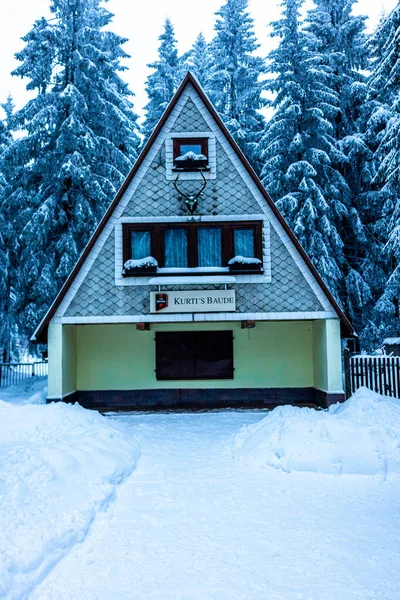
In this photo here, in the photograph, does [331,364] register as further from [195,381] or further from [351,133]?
[351,133]

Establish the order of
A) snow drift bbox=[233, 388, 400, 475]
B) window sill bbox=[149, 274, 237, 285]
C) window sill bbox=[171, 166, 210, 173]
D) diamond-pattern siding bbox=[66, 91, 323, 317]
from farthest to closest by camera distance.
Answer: window sill bbox=[171, 166, 210, 173] < diamond-pattern siding bbox=[66, 91, 323, 317] < window sill bbox=[149, 274, 237, 285] < snow drift bbox=[233, 388, 400, 475]

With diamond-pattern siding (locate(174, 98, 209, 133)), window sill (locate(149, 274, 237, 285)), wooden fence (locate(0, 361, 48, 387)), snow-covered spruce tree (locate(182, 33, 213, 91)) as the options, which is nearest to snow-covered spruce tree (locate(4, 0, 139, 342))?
wooden fence (locate(0, 361, 48, 387))

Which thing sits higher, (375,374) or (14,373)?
(375,374)

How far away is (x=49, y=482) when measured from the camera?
16.5 feet

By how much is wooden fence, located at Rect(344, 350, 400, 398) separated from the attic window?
6.97 metres

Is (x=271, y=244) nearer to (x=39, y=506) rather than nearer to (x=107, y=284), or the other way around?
(x=107, y=284)

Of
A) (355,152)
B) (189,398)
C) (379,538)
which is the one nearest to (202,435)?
(189,398)

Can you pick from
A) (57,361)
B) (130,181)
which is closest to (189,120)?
(130,181)

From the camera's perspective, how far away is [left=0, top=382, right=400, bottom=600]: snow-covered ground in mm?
3510

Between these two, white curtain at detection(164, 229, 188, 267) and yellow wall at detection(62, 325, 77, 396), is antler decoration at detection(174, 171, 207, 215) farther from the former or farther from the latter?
yellow wall at detection(62, 325, 77, 396)

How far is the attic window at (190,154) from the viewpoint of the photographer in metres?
11.5

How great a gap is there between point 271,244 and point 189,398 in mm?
5516

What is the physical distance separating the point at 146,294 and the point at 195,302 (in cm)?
140

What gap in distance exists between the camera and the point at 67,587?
3.42 meters
